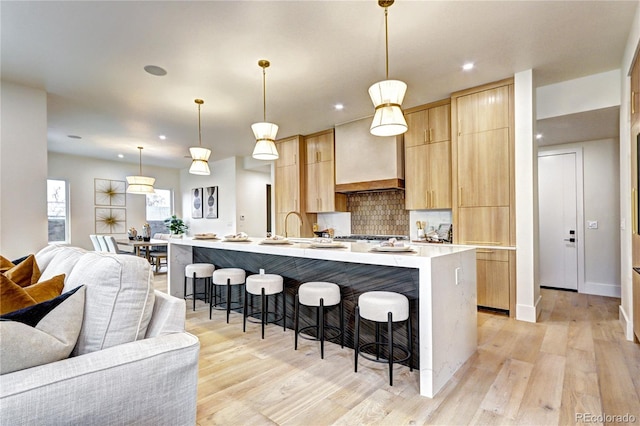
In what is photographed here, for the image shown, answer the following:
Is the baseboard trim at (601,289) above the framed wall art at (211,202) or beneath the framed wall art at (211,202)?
beneath

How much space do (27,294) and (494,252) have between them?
13.6 feet

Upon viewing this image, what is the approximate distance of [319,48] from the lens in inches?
122

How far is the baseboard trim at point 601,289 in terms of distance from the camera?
15.3 ft

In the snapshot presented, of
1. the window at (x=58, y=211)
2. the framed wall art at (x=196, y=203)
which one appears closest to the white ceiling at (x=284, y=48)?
the window at (x=58, y=211)

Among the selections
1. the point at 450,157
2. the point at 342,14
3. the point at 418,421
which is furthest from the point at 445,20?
the point at 418,421

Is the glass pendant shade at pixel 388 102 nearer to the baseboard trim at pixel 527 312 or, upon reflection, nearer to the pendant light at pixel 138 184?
the baseboard trim at pixel 527 312

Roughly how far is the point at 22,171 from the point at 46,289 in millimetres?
3575

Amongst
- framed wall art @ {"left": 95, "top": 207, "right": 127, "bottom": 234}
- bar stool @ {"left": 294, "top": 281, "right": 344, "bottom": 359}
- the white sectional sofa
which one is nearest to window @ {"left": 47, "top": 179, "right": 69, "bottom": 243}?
framed wall art @ {"left": 95, "top": 207, "right": 127, "bottom": 234}

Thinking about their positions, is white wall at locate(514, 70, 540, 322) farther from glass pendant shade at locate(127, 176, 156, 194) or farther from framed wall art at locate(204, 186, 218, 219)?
framed wall art at locate(204, 186, 218, 219)

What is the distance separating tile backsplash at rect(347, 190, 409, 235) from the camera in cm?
527

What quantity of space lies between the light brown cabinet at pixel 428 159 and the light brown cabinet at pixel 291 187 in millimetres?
2186

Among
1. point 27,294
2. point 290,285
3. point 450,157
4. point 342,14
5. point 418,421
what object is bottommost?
point 418,421

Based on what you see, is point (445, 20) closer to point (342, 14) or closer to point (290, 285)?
point (342, 14)

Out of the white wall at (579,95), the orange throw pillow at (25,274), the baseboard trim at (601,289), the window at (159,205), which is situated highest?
the white wall at (579,95)
